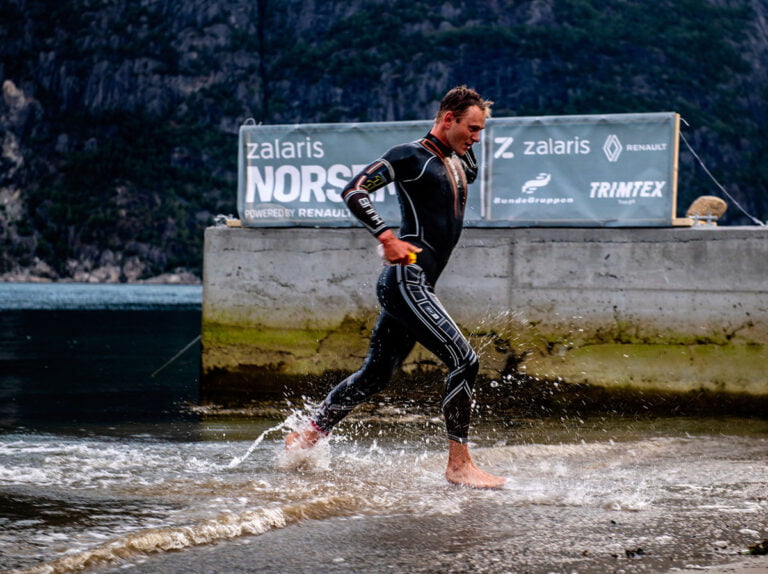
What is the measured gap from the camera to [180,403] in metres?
10.4

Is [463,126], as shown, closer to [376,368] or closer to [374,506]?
[376,368]

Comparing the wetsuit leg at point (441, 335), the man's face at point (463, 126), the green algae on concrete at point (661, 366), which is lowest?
the green algae on concrete at point (661, 366)

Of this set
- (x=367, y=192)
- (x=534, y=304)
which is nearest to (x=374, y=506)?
(x=367, y=192)

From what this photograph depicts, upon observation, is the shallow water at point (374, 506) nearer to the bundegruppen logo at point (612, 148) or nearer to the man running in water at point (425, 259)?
the man running in water at point (425, 259)

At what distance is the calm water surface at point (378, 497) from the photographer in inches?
150

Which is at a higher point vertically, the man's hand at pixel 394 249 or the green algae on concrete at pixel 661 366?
the man's hand at pixel 394 249

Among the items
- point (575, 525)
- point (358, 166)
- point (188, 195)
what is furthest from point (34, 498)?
point (188, 195)

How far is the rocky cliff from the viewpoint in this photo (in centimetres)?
15488

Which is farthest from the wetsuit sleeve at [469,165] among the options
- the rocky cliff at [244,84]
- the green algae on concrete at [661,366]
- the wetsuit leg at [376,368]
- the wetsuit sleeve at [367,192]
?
the rocky cliff at [244,84]

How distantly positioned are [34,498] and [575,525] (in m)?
2.62

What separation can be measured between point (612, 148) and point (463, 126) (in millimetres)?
4199

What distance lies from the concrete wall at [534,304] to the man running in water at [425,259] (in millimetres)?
3644

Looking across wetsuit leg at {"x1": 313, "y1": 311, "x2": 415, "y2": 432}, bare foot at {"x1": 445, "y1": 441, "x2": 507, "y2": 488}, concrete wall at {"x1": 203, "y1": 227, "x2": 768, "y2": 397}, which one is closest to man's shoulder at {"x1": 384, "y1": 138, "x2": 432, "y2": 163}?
wetsuit leg at {"x1": 313, "y1": 311, "x2": 415, "y2": 432}

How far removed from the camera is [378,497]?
492cm
